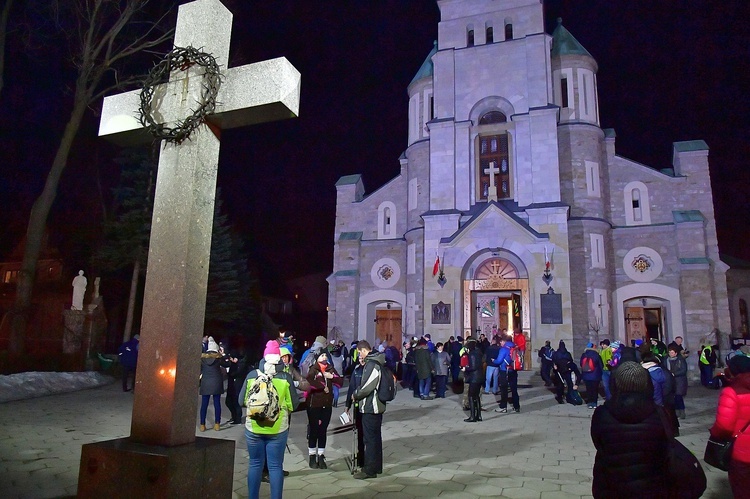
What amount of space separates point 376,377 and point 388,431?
325cm

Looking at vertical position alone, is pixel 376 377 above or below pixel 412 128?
below

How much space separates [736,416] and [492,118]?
71.1ft

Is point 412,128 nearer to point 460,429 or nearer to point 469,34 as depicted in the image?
point 469,34

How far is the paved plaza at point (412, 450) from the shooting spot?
583cm

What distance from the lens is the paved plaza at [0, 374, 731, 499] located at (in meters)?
5.83

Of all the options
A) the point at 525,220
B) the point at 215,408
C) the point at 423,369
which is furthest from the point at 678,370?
the point at 525,220

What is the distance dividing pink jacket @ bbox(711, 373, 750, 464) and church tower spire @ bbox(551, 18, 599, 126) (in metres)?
21.9

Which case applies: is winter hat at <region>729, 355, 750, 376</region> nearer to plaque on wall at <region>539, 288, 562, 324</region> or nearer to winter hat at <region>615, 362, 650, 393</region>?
winter hat at <region>615, 362, 650, 393</region>

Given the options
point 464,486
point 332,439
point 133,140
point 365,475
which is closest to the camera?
point 133,140

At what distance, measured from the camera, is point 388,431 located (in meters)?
9.41

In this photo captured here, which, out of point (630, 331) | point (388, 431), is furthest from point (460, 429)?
point (630, 331)

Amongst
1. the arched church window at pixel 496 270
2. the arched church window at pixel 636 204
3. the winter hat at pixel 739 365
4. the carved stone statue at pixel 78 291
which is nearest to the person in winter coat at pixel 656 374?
the winter hat at pixel 739 365

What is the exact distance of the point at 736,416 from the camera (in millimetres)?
4059

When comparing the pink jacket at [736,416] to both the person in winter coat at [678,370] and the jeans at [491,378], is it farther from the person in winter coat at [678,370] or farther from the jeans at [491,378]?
the jeans at [491,378]
